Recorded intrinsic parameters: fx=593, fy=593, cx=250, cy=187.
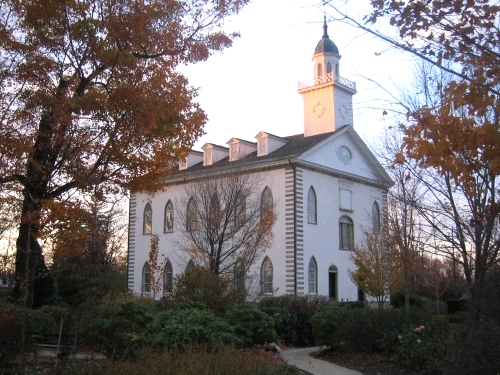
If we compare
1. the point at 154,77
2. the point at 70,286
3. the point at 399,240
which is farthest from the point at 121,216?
the point at 154,77

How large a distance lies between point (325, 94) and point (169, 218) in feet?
43.1

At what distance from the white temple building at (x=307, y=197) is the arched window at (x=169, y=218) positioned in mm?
66

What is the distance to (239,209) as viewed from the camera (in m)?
29.3

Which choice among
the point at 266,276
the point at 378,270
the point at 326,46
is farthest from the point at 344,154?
the point at 378,270

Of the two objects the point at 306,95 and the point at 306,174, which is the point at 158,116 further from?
the point at 306,95

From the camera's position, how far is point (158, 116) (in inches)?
605

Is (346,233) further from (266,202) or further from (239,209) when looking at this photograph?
(239,209)

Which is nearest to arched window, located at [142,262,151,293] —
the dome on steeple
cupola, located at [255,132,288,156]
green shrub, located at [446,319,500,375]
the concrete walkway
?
cupola, located at [255,132,288,156]

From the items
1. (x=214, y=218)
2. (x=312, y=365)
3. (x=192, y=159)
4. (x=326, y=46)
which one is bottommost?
(x=312, y=365)

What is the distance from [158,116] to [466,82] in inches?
384

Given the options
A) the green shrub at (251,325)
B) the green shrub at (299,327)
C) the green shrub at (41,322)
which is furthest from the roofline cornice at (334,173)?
the green shrub at (41,322)

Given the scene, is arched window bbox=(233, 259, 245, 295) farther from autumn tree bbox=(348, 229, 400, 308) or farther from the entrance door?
the entrance door

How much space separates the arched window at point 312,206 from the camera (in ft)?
111

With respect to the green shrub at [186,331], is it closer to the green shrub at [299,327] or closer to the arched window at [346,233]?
the green shrub at [299,327]
